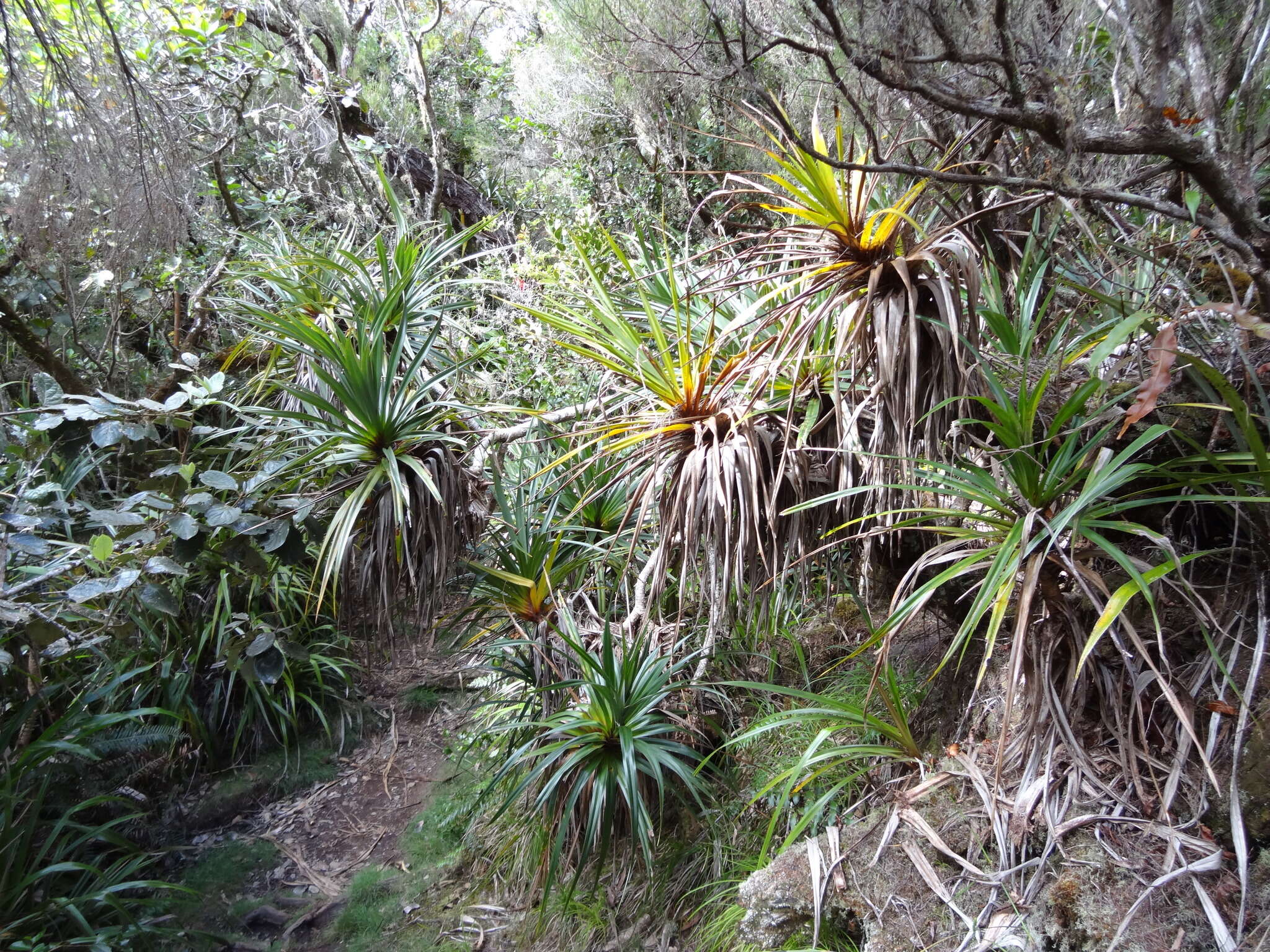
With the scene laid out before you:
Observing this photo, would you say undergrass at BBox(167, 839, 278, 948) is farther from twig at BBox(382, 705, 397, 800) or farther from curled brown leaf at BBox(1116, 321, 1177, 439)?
curled brown leaf at BBox(1116, 321, 1177, 439)

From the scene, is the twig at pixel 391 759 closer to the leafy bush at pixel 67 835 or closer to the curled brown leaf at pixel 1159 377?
the leafy bush at pixel 67 835

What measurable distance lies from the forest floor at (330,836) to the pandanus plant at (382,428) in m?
0.80

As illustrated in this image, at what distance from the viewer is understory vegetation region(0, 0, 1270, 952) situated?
1901 millimetres

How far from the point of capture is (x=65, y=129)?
2822mm

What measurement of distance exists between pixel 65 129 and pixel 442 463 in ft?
5.78

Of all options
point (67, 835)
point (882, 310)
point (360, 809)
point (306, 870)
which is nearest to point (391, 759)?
point (360, 809)

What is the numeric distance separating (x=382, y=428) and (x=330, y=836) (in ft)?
8.80

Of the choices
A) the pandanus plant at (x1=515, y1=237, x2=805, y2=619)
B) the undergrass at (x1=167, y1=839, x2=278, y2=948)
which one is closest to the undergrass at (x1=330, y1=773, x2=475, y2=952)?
the undergrass at (x1=167, y1=839, x2=278, y2=948)

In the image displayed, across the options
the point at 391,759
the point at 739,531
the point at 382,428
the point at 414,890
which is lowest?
the point at 414,890

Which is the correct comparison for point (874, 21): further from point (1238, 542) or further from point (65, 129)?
point (65, 129)

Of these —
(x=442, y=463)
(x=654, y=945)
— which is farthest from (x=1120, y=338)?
(x=654, y=945)

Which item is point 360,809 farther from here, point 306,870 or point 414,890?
point 414,890

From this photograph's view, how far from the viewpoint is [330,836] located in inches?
172

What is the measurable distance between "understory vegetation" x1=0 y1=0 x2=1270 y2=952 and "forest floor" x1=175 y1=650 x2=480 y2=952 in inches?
1.3
